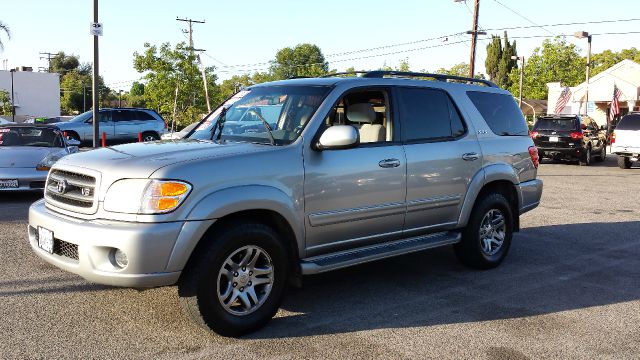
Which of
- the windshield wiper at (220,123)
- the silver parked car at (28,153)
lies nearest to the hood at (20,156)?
the silver parked car at (28,153)

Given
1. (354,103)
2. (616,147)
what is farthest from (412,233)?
(616,147)

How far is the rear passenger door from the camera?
17.9ft

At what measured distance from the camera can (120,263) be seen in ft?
12.9

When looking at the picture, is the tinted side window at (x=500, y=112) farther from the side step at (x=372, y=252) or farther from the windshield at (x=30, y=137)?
the windshield at (x=30, y=137)

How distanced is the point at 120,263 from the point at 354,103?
2516mm

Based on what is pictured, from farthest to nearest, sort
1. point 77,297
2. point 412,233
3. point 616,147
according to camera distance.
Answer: point 616,147
point 412,233
point 77,297

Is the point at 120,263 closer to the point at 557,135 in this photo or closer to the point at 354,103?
the point at 354,103

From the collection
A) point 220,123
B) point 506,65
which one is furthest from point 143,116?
point 506,65

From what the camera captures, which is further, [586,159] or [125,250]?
[586,159]

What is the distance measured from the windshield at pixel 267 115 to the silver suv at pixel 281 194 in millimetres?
15

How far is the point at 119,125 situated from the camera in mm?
22938

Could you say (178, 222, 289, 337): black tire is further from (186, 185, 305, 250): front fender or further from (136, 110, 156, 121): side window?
(136, 110, 156, 121): side window

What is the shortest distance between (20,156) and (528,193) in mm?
8276

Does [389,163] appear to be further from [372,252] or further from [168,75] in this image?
[168,75]
